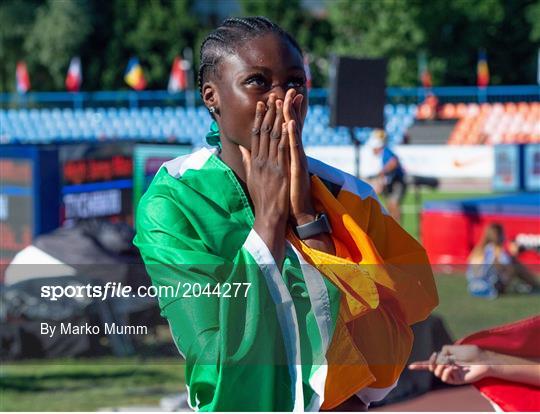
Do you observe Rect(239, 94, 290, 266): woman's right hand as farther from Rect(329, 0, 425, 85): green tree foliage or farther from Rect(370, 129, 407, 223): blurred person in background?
Rect(329, 0, 425, 85): green tree foliage

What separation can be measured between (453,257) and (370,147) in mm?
3551

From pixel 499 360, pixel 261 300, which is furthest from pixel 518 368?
pixel 261 300

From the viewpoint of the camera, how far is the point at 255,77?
5.77 feet

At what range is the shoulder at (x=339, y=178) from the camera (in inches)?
74.5

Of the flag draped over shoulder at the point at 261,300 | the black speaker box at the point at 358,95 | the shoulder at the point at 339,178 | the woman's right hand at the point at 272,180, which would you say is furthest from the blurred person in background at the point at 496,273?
the woman's right hand at the point at 272,180

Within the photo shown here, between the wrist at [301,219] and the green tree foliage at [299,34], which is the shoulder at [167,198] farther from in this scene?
the green tree foliage at [299,34]

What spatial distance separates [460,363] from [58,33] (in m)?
40.3

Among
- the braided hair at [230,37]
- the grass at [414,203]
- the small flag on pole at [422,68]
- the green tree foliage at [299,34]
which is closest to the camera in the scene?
the braided hair at [230,37]

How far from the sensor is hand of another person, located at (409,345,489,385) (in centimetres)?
203

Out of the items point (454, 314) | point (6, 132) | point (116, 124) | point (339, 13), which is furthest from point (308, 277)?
point (339, 13)

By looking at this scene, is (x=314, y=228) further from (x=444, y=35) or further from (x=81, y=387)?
(x=444, y=35)

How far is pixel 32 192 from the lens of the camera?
9.62 m

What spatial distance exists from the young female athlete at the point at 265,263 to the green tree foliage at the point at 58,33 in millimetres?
40126

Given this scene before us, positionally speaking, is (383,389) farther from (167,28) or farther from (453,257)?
(167,28)
